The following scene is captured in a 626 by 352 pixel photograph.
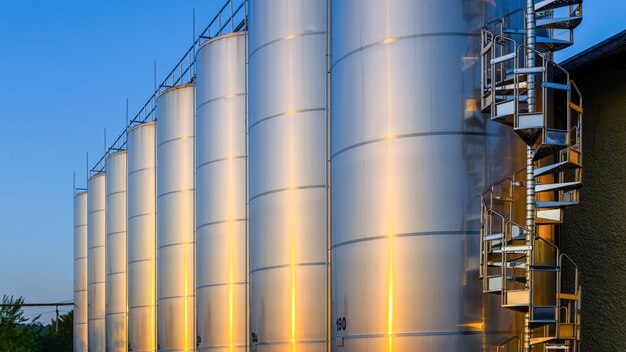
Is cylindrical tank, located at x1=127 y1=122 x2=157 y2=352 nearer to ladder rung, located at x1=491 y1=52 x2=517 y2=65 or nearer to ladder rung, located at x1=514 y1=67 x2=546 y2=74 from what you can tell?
ladder rung, located at x1=491 y1=52 x2=517 y2=65

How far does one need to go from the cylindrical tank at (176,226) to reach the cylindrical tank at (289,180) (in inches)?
400

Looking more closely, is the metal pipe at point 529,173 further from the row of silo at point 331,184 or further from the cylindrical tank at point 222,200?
the cylindrical tank at point 222,200

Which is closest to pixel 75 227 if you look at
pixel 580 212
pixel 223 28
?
pixel 223 28

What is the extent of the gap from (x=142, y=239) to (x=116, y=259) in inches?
268

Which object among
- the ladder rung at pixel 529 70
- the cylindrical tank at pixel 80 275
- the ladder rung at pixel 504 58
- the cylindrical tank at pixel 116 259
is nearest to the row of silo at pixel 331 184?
the ladder rung at pixel 504 58

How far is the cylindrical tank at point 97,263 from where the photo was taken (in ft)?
169

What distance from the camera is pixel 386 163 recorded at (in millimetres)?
16812

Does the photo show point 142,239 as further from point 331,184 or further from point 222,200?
point 331,184

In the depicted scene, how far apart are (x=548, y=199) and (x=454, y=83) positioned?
2.72m

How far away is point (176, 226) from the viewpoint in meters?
34.2

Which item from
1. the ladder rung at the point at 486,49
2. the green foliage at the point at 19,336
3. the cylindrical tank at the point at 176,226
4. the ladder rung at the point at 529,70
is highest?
the ladder rung at the point at 486,49

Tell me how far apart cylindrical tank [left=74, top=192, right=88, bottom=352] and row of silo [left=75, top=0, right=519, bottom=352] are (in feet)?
75.1

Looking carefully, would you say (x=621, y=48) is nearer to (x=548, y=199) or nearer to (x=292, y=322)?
(x=548, y=199)

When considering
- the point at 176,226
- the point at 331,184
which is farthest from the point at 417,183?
the point at 176,226
